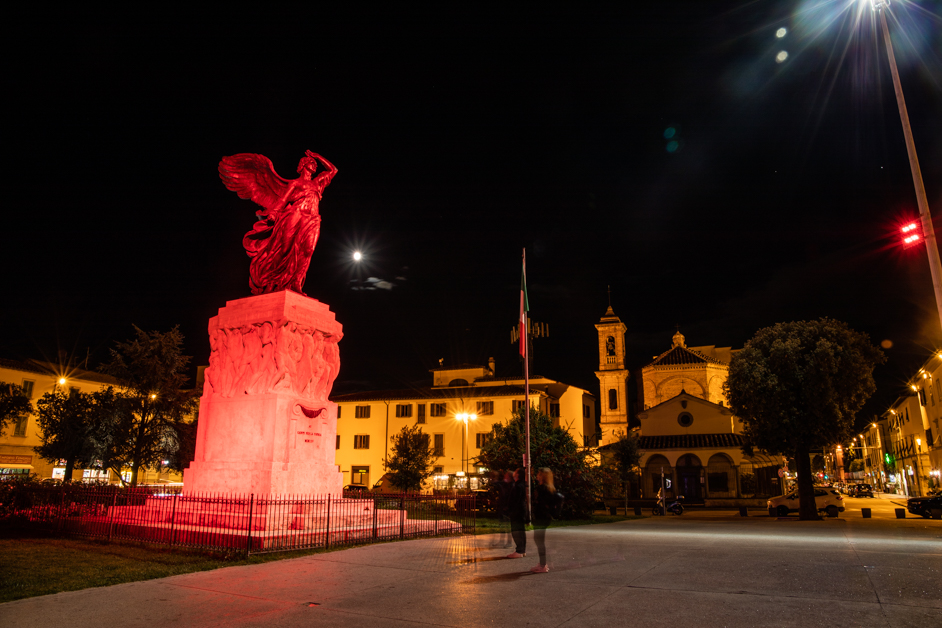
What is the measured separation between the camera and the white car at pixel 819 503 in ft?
100

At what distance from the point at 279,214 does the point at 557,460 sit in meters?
16.2

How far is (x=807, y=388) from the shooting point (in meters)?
28.7

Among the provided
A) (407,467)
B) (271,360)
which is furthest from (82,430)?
(271,360)

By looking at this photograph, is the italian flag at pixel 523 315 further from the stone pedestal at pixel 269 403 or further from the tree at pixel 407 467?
the tree at pixel 407 467

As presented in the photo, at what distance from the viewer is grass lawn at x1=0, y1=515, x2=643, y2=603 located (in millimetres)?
8539

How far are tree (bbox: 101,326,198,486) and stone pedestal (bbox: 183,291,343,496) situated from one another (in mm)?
21148

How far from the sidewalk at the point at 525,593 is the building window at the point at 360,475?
45.2 metres

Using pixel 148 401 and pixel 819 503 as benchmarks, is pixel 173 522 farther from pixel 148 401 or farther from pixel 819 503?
pixel 819 503

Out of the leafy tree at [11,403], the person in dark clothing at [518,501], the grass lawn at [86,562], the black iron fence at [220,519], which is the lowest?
the grass lawn at [86,562]

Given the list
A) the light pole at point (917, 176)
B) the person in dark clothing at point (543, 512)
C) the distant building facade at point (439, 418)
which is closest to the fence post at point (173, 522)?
the person in dark clothing at point (543, 512)

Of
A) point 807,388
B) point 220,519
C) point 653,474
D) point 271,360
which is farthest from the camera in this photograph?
point 653,474

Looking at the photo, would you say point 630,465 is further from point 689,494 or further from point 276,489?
point 276,489

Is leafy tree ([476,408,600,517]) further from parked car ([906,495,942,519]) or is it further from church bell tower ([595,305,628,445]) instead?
church bell tower ([595,305,628,445])

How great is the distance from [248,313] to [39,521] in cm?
753
